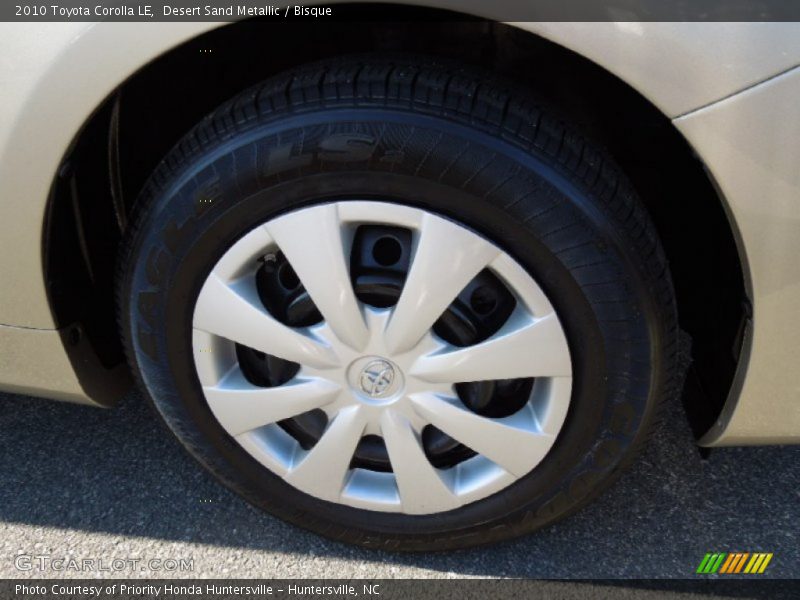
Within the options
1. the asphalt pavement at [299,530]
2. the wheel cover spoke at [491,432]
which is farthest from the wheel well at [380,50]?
the wheel cover spoke at [491,432]

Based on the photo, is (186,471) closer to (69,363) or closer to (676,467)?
(69,363)

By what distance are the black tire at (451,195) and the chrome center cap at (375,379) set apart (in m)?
0.29

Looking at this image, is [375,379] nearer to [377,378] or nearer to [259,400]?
[377,378]

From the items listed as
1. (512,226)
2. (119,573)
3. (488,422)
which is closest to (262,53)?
(512,226)

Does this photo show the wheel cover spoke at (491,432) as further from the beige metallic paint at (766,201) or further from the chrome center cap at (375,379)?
the beige metallic paint at (766,201)

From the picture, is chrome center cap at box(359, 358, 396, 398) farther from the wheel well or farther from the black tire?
the wheel well

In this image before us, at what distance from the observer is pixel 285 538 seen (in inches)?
62.7

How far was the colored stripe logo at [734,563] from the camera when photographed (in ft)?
4.96

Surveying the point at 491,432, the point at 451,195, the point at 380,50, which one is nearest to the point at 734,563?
the point at 491,432

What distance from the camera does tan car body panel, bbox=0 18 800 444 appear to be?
103cm

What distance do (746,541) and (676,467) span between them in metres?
0.21
